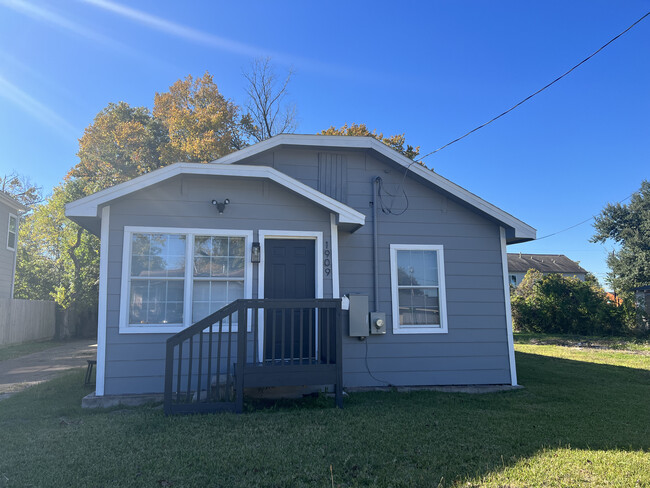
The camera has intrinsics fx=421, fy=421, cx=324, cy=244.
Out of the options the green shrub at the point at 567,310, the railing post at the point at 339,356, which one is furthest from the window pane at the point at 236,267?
the green shrub at the point at 567,310

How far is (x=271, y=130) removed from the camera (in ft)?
62.7

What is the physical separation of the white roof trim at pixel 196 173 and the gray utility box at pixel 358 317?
1168 mm

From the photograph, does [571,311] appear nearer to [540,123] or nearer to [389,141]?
[540,123]

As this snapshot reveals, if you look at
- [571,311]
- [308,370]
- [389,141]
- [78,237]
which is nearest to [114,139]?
[78,237]

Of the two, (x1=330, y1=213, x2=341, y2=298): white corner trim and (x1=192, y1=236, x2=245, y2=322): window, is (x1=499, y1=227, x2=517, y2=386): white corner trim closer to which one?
(x1=330, y1=213, x2=341, y2=298): white corner trim

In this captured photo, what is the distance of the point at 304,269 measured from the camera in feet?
20.5

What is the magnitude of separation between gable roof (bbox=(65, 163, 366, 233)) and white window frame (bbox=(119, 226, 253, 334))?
0.49 metres

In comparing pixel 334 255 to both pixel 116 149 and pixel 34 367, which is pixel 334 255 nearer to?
pixel 34 367

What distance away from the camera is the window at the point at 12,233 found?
16547 millimetres

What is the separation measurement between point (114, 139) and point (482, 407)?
805 inches

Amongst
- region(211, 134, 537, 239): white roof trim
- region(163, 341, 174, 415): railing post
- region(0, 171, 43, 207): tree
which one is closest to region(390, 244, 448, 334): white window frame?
region(211, 134, 537, 239): white roof trim

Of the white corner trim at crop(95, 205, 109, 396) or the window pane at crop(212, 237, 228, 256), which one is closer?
the white corner trim at crop(95, 205, 109, 396)

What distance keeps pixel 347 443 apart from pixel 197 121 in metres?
17.5

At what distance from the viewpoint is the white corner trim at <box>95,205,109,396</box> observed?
5449 millimetres
